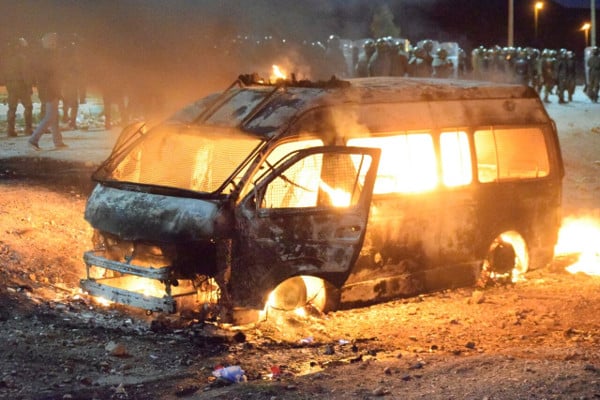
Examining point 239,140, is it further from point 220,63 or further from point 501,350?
point 220,63

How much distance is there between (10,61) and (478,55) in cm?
1827

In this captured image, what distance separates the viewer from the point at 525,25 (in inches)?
3113

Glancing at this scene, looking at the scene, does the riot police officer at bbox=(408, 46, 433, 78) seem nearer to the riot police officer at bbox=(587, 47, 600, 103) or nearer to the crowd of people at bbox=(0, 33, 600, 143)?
the crowd of people at bbox=(0, 33, 600, 143)

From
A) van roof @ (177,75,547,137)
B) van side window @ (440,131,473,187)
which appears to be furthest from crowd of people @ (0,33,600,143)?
van side window @ (440,131,473,187)

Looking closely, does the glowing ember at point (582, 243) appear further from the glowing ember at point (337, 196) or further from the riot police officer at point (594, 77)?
the riot police officer at point (594, 77)

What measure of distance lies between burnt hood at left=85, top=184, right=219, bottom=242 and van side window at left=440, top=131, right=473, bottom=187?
244cm

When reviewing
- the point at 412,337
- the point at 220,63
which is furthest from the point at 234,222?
the point at 220,63

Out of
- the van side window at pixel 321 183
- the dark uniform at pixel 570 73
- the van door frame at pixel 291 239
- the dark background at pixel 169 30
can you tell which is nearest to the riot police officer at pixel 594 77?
the dark uniform at pixel 570 73

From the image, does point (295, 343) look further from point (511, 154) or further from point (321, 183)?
point (511, 154)

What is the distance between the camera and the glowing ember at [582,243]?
1044cm

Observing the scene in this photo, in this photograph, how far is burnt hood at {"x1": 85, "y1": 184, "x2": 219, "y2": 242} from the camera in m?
6.96

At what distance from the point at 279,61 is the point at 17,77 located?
32.8 ft

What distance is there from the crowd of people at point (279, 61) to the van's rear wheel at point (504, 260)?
1029cm

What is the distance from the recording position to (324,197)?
7.55 metres
